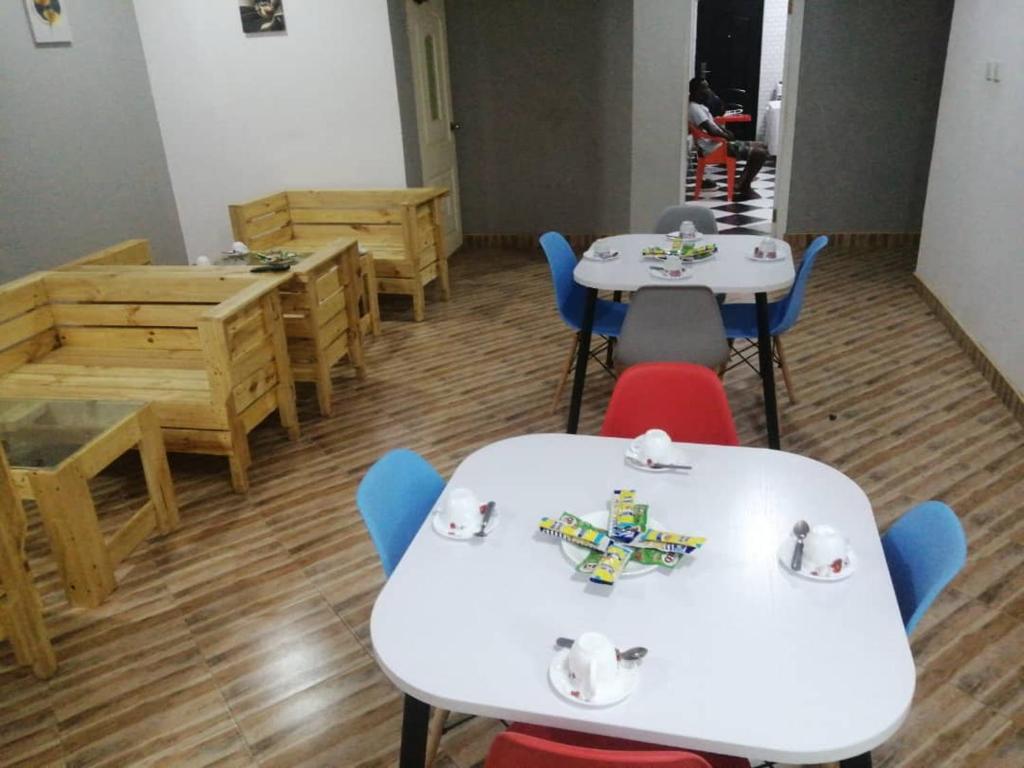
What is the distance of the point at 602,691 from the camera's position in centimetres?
126

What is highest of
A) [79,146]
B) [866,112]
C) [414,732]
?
[79,146]

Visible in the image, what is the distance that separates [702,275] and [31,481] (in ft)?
8.41

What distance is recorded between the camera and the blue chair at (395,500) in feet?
5.71

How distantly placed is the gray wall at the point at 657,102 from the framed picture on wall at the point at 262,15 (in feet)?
8.28

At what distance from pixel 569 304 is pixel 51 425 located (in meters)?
2.25

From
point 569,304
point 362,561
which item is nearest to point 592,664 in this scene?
point 362,561

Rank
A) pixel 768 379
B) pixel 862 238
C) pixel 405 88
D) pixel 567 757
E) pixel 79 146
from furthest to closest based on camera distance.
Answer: pixel 862 238 < pixel 405 88 < pixel 79 146 < pixel 768 379 < pixel 567 757

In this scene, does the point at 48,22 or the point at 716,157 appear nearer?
the point at 48,22

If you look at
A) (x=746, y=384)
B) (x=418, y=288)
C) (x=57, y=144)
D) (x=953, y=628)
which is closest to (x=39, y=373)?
(x=57, y=144)

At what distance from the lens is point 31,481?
8.05 feet

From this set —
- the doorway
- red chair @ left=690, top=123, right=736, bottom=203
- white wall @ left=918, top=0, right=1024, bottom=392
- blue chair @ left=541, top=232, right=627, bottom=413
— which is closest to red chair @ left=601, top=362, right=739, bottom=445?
blue chair @ left=541, top=232, right=627, bottom=413

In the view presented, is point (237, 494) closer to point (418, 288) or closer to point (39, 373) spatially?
point (39, 373)

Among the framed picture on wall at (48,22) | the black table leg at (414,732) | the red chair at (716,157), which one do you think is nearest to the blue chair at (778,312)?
the black table leg at (414,732)

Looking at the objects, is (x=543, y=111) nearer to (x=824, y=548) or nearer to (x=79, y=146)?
(x=79, y=146)
